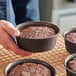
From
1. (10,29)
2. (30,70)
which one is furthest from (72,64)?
(10,29)

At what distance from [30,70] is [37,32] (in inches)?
8.3

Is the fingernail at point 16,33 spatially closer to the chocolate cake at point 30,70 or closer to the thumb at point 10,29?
the thumb at point 10,29

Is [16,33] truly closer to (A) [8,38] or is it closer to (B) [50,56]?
(A) [8,38]

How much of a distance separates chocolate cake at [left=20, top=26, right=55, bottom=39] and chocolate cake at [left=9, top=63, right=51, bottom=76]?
0.14 m

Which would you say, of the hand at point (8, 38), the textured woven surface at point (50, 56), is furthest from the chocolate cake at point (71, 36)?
the hand at point (8, 38)

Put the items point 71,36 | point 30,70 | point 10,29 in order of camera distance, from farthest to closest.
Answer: point 71,36 → point 10,29 → point 30,70

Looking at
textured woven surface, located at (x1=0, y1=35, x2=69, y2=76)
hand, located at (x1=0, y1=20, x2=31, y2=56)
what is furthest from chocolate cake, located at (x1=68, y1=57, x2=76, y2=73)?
hand, located at (x1=0, y1=20, x2=31, y2=56)

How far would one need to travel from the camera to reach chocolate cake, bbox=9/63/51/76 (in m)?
0.93

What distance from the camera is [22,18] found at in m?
1.55

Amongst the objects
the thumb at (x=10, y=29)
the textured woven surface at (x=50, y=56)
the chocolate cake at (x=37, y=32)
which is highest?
the thumb at (x=10, y=29)

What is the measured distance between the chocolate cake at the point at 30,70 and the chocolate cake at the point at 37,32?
141 millimetres

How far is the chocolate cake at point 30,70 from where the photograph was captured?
93 cm

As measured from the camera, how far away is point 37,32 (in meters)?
1.11

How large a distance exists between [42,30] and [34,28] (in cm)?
4
